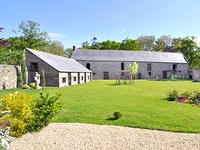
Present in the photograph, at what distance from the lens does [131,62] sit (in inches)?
1518

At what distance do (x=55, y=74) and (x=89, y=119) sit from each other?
46.8 ft

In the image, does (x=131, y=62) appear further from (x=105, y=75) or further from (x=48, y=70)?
(x=48, y=70)

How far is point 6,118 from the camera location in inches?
185

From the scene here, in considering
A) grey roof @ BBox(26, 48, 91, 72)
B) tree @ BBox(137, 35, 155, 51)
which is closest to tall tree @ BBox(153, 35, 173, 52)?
tree @ BBox(137, 35, 155, 51)

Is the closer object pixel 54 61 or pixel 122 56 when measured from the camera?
pixel 54 61

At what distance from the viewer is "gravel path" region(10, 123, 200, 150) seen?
161 inches

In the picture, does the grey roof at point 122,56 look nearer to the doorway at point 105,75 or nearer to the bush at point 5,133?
the doorway at point 105,75

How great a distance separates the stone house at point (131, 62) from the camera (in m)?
37.2

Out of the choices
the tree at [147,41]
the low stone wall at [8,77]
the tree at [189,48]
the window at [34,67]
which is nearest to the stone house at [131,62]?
the tree at [189,48]

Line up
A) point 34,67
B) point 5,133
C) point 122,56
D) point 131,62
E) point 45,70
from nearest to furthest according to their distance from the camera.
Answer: point 5,133
point 45,70
point 34,67
point 131,62
point 122,56

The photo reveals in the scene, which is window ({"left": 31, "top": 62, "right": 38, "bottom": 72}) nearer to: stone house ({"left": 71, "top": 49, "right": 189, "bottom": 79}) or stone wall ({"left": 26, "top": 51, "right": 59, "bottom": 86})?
stone wall ({"left": 26, "top": 51, "right": 59, "bottom": 86})

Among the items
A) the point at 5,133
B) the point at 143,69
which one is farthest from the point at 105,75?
the point at 5,133

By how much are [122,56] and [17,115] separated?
3706 cm

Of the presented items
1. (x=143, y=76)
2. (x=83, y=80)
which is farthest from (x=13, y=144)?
(x=143, y=76)
